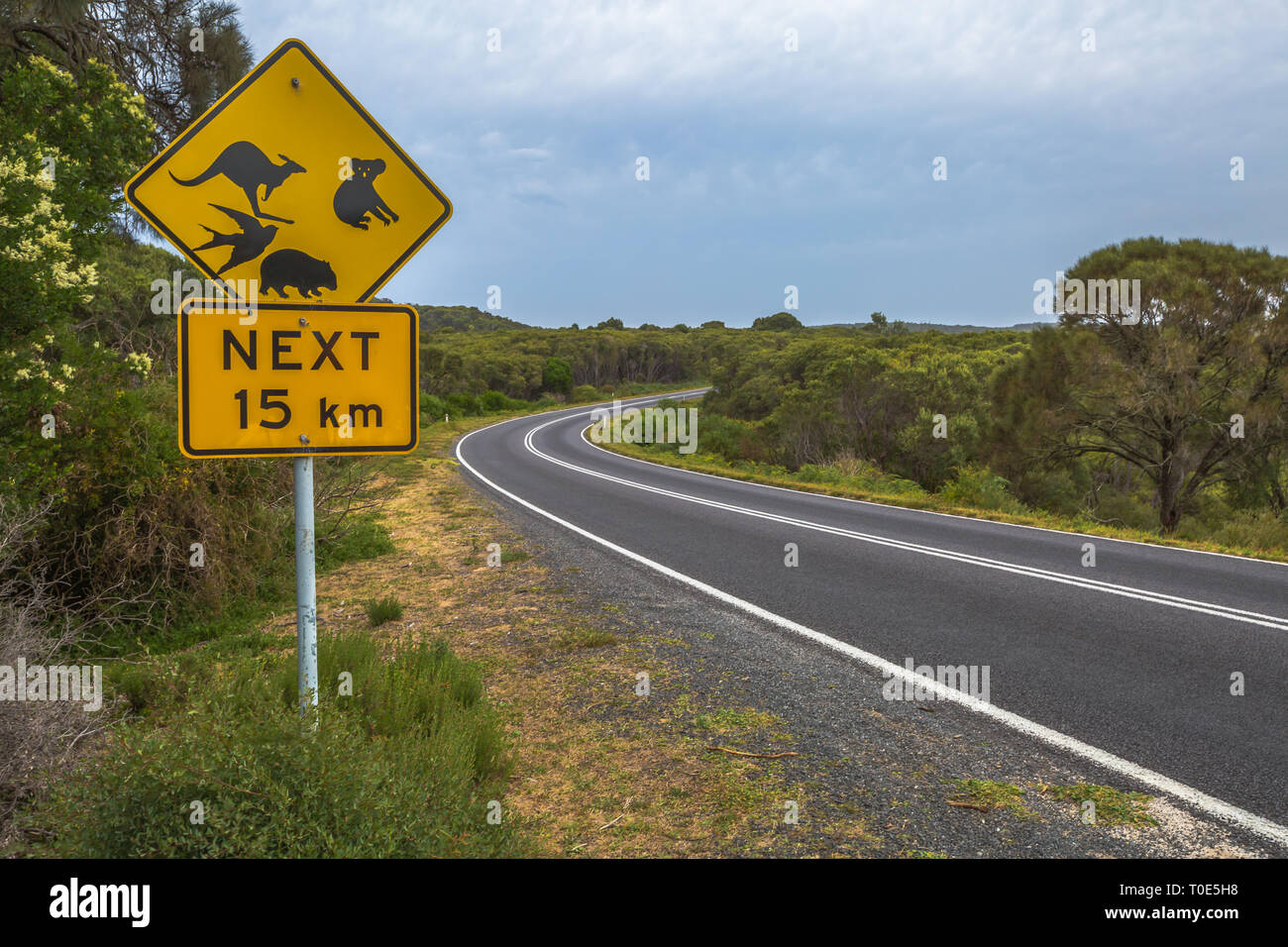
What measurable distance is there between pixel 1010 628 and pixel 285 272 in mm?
5491

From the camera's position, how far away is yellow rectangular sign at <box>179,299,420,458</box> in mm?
2424

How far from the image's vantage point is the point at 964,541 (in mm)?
9945

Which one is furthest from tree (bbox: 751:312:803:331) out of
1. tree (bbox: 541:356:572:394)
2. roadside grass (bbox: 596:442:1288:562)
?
roadside grass (bbox: 596:442:1288:562)

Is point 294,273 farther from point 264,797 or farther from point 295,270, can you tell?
point 264,797

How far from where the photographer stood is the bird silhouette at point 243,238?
8.27 feet

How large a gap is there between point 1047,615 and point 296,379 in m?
5.94

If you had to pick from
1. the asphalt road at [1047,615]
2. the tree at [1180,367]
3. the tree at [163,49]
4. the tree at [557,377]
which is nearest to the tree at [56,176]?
the tree at [163,49]

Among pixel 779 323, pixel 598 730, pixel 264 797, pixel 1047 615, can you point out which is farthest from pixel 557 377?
pixel 264 797

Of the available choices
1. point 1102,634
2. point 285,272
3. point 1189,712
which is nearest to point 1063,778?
point 1189,712

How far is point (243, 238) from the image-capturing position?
2.56m

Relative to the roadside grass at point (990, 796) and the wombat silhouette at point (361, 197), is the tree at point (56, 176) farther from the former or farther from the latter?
the roadside grass at point (990, 796)

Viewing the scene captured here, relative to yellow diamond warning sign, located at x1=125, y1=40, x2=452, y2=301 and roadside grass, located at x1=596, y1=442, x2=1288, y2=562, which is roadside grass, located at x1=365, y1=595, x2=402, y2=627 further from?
roadside grass, located at x1=596, y1=442, x2=1288, y2=562

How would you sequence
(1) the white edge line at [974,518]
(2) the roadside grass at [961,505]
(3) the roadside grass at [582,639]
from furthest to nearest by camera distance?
(2) the roadside grass at [961,505] → (1) the white edge line at [974,518] → (3) the roadside grass at [582,639]
